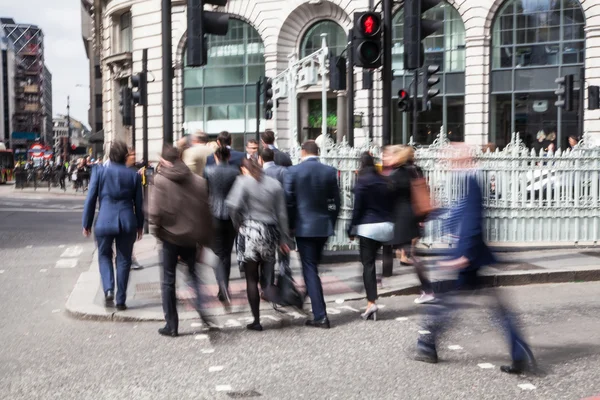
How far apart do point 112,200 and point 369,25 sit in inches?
154

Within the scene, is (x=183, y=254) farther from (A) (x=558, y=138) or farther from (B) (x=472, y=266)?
(A) (x=558, y=138)

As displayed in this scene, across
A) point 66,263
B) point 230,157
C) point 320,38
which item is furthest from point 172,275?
point 320,38

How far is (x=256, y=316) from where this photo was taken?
26.4ft

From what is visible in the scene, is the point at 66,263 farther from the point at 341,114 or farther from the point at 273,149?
the point at 341,114

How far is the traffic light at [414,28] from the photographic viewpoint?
35.4 feet

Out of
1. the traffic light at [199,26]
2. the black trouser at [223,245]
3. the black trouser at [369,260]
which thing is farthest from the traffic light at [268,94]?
the black trouser at [369,260]

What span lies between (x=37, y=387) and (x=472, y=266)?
330 centimetres

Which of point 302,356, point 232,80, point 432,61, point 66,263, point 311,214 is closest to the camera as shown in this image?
point 302,356

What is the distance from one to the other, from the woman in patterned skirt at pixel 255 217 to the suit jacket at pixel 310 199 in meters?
0.32

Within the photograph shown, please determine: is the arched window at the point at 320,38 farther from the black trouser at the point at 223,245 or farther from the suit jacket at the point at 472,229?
the suit jacket at the point at 472,229

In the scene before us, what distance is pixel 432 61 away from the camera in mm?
34000

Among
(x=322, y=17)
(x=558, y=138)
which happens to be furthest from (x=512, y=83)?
(x=322, y=17)

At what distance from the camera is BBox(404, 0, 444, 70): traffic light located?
10789 mm

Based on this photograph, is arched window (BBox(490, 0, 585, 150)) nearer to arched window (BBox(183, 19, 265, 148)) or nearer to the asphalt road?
arched window (BBox(183, 19, 265, 148))
